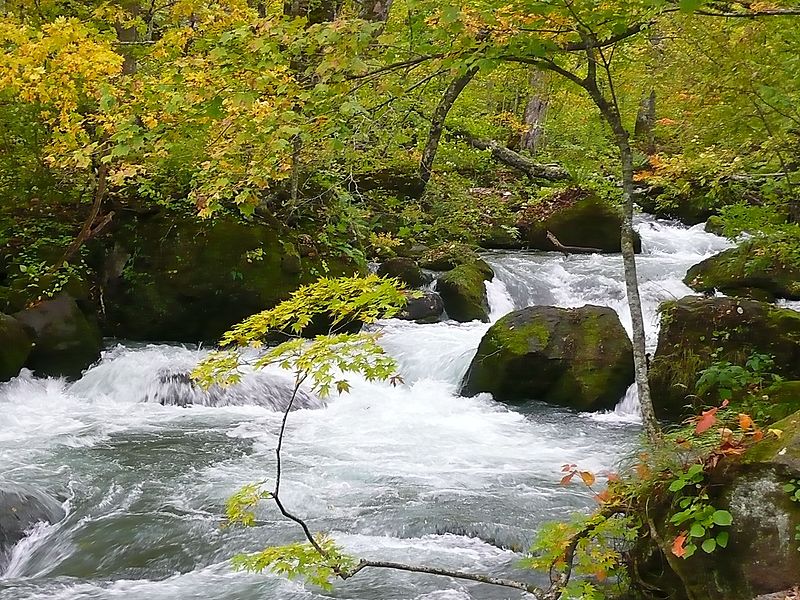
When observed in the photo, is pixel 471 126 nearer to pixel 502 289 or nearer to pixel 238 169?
pixel 502 289

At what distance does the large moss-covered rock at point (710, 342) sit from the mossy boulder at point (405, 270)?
186 inches

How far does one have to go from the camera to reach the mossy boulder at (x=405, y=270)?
11797mm

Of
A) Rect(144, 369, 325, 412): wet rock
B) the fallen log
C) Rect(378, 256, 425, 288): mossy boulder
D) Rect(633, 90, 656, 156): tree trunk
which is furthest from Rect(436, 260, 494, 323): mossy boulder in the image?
Rect(633, 90, 656, 156): tree trunk

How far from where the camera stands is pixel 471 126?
1761cm

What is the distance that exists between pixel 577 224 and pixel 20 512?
38.0 feet

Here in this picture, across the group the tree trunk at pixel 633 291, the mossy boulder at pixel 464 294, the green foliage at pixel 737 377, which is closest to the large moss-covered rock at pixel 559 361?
the green foliage at pixel 737 377

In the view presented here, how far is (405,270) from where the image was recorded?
11828 millimetres

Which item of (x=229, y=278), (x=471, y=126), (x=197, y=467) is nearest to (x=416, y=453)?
(x=197, y=467)

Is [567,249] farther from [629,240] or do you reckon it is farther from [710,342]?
[629,240]

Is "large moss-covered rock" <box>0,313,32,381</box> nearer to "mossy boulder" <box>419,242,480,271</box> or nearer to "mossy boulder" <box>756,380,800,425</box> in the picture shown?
"mossy boulder" <box>419,242,480,271</box>

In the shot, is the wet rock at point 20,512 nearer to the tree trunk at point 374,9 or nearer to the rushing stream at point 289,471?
the rushing stream at point 289,471

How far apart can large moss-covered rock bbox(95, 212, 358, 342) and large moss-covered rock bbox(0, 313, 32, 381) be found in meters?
1.80

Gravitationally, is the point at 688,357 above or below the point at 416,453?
above

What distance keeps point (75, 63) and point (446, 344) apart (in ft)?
19.1
